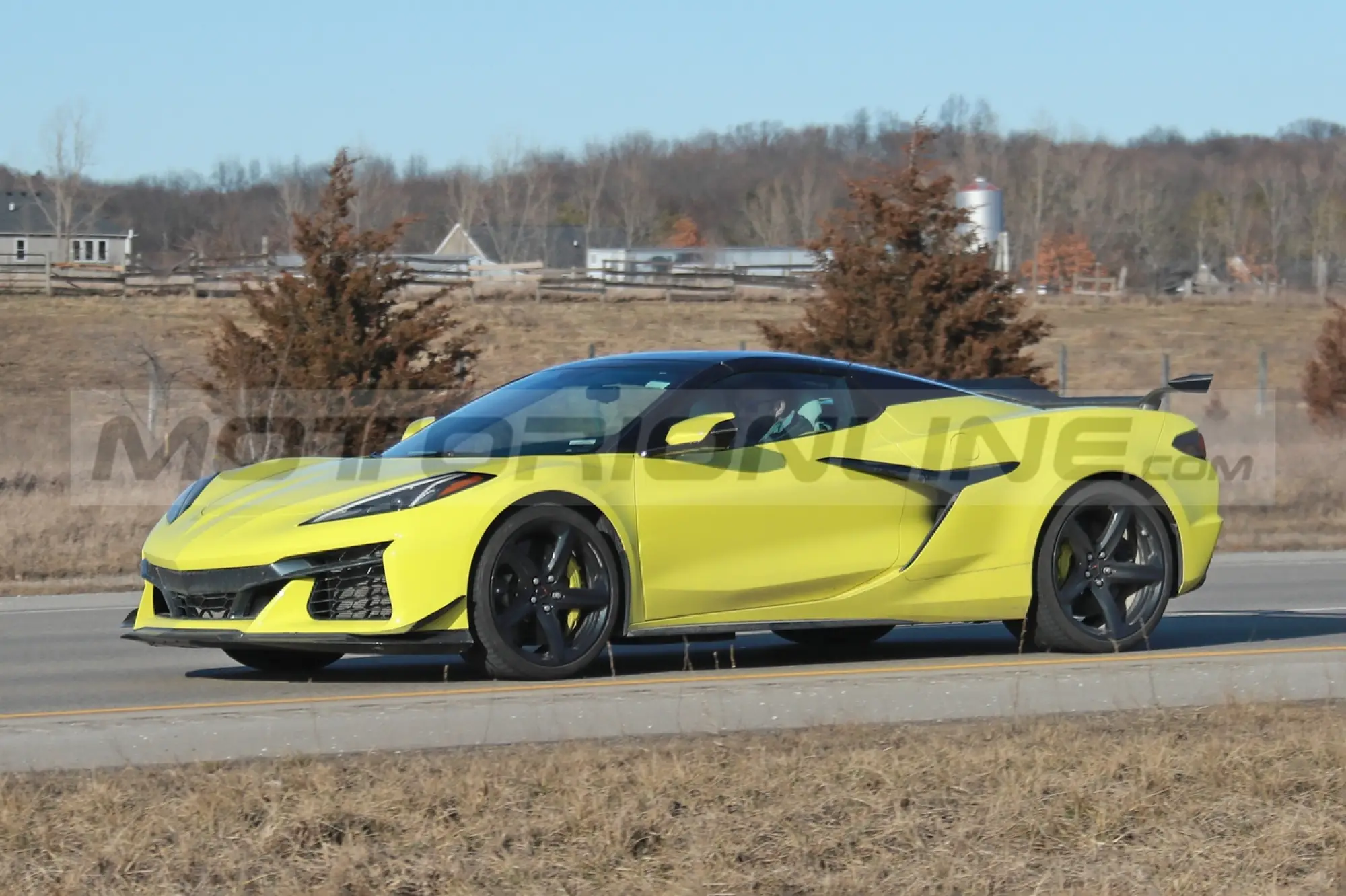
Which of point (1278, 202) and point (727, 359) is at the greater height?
point (1278, 202)

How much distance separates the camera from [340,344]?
20.6m

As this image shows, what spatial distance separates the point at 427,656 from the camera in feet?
29.7

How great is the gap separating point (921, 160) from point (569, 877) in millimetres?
18820

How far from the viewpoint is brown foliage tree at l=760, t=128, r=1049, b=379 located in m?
21.5

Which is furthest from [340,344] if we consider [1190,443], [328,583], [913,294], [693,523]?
[328,583]

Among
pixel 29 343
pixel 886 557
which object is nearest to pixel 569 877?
pixel 886 557

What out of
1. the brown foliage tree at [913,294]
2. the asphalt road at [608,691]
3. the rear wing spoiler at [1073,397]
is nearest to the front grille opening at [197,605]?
the asphalt road at [608,691]

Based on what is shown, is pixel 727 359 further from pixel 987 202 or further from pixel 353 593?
pixel 987 202

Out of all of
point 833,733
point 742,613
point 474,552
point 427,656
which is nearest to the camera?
point 833,733

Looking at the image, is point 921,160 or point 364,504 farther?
point 921,160

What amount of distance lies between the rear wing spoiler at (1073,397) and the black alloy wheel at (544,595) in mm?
2696

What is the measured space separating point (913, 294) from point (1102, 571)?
12971mm

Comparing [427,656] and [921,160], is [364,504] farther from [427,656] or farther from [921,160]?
[921,160]

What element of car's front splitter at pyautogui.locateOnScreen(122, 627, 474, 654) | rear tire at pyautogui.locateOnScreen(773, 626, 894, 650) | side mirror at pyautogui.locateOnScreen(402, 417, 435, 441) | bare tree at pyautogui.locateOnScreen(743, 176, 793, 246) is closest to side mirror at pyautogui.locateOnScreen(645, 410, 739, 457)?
car's front splitter at pyautogui.locateOnScreen(122, 627, 474, 654)
